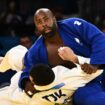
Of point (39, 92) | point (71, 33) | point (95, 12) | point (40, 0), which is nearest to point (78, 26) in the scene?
point (71, 33)

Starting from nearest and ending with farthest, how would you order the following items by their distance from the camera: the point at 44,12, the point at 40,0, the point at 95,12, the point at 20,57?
the point at 44,12 < the point at 20,57 < the point at 95,12 < the point at 40,0

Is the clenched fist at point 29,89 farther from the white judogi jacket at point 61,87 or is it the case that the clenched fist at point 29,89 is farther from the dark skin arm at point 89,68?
the dark skin arm at point 89,68

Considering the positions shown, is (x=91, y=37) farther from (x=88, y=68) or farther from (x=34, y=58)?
(x=34, y=58)

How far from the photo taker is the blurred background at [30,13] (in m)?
5.74

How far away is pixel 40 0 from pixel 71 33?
419cm

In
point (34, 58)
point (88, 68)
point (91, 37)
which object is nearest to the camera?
point (88, 68)

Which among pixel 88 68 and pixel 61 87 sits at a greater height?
pixel 88 68

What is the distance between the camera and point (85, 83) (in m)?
2.74

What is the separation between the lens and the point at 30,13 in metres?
6.69

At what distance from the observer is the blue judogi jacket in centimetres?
271

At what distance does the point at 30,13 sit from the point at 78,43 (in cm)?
393

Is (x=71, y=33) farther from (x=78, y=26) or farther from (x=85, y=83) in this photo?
(x=85, y=83)

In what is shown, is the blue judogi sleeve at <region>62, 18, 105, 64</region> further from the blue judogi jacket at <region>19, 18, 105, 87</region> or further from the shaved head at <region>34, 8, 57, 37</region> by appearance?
the shaved head at <region>34, 8, 57, 37</region>

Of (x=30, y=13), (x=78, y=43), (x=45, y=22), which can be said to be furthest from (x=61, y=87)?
(x=30, y=13)
